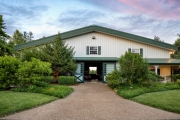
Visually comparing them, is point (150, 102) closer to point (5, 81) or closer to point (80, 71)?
point (5, 81)

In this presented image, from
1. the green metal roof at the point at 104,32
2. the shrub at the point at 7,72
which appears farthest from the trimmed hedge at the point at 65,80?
the green metal roof at the point at 104,32

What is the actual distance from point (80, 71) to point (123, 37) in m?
6.84

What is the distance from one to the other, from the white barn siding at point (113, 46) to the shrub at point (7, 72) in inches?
342

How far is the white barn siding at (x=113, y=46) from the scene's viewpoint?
61.0 ft

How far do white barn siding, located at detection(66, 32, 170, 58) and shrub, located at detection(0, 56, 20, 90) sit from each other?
342 inches

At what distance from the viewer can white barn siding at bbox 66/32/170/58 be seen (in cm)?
1859

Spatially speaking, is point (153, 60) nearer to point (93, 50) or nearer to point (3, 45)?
point (93, 50)

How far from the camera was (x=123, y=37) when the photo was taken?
60.0 ft

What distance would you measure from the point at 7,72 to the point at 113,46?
12340mm

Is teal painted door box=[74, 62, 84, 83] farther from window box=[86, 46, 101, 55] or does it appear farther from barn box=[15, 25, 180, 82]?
window box=[86, 46, 101, 55]

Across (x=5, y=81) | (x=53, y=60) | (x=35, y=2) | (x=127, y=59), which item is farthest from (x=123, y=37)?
(x=5, y=81)

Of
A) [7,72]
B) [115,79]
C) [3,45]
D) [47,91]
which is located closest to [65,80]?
[47,91]

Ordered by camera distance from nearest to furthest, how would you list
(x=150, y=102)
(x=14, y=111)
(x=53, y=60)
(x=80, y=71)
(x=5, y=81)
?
(x=14, y=111) → (x=150, y=102) → (x=5, y=81) → (x=53, y=60) → (x=80, y=71)

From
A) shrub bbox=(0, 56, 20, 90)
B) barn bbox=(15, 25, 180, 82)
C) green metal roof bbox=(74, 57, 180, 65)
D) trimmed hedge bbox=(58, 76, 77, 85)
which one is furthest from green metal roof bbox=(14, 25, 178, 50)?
shrub bbox=(0, 56, 20, 90)
